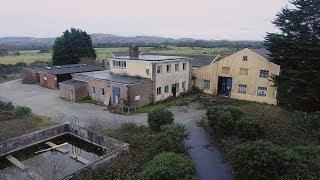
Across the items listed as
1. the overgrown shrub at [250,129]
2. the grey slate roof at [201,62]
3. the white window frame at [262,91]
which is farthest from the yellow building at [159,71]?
the overgrown shrub at [250,129]

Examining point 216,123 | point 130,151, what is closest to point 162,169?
point 130,151

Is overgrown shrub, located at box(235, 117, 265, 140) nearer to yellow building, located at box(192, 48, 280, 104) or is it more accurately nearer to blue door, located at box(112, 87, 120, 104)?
yellow building, located at box(192, 48, 280, 104)

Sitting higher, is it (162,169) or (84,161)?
(162,169)

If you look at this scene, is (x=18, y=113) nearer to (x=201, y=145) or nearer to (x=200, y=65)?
(x=201, y=145)

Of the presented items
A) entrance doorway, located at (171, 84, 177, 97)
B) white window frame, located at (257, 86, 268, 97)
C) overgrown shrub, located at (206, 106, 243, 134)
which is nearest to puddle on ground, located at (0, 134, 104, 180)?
overgrown shrub, located at (206, 106, 243, 134)

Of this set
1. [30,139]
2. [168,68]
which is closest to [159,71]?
[168,68]

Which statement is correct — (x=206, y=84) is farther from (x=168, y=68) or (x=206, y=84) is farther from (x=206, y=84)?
(x=168, y=68)
